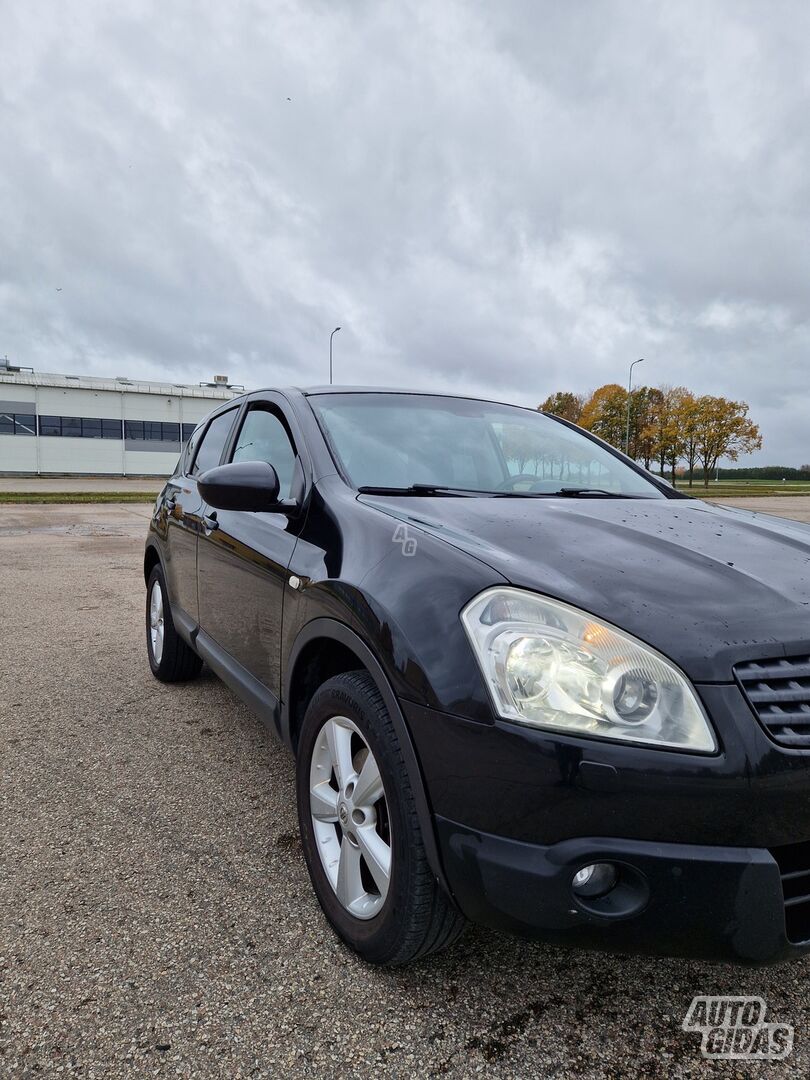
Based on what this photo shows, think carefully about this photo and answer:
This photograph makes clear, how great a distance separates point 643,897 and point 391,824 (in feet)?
1.85

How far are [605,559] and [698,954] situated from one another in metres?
0.85

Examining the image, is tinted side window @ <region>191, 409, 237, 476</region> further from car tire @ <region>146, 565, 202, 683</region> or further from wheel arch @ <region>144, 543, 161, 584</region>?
car tire @ <region>146, 565, 202, 683</region>

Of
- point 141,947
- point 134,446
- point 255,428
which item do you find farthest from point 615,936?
point 134,446

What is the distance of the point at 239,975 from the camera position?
5.90 feet

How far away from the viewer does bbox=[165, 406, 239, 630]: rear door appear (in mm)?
3473

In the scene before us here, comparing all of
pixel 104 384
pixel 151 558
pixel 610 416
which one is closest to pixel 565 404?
pixel 610 416

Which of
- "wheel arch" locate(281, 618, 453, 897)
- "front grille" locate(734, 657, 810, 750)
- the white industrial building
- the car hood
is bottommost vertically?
"wheel arch" locate(281, 618, 453, 897)

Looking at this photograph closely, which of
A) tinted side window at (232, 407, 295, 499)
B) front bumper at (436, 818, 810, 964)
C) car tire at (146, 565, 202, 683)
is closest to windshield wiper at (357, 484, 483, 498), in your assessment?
tinted side window at (232, 407, 295, 499)

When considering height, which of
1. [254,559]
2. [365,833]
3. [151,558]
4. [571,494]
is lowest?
[365,833]

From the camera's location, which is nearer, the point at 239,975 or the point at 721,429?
the point at 239,975

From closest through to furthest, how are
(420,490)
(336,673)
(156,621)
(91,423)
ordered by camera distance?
(336,673)
(420,490)
(156,621)
(91,423)

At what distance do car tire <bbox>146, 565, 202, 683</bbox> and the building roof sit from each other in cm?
3766

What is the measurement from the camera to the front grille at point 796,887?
54.9 inches

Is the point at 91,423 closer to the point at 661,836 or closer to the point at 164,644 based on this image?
the point at 164,644
